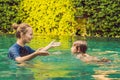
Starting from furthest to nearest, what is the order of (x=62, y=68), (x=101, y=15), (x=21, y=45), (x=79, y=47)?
(x=101, y=15)
(x=79, y=47)
(x=21, y=45)
(x=62, y=68)

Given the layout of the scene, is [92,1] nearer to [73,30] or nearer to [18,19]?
[73,30]

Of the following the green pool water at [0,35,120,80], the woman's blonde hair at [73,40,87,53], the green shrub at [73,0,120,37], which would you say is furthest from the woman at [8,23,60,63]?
the green shrub at [73,0,120,37]

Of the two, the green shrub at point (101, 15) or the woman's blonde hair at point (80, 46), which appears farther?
the green shrub at point (101, 15)

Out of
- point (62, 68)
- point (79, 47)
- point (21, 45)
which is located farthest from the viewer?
point (79, 47)

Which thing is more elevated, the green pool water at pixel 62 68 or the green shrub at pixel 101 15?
the green shrub at pixel 101 15

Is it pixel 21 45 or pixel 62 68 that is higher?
pixel 21 45

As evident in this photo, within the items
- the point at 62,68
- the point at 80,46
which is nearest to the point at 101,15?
the point at 80,46

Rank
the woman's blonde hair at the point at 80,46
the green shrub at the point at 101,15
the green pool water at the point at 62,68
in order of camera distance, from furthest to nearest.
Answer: the green shrub at the point at 101,15 < the woman's blonde hair at the point at 80,46 < the green pool water at the point at 62,68

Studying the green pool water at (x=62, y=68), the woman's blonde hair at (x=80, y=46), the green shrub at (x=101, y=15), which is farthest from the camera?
the green shrub at (x=101, y=15)

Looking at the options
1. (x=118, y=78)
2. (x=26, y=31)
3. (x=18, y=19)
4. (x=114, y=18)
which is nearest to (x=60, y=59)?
(x=26, y=31)

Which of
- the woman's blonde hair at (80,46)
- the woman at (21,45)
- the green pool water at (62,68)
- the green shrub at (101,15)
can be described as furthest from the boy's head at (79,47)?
the green shrub at (101,15)

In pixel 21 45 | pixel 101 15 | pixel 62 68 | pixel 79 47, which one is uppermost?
pixel 101 15

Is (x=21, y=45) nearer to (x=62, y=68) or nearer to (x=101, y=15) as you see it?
(x=62, y=68)

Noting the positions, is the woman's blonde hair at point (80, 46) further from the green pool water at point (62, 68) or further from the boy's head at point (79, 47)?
the green pool water at point (62, 68)
